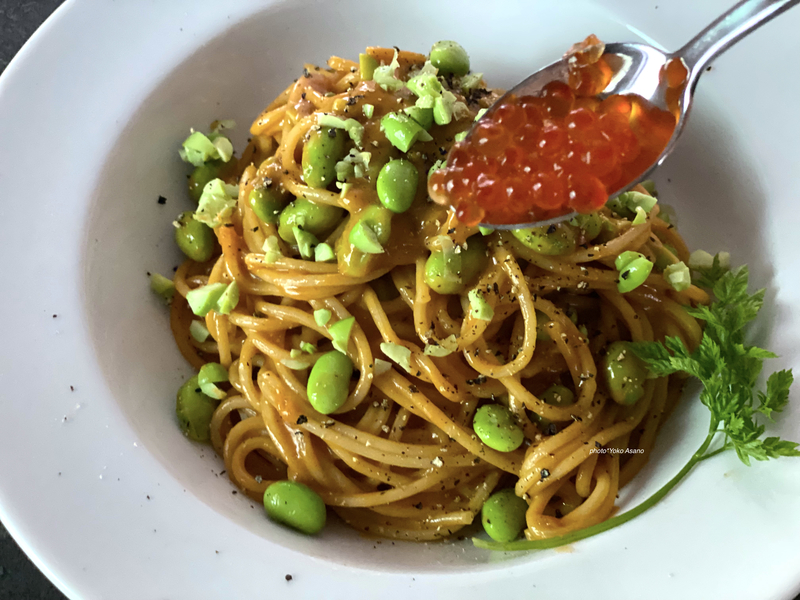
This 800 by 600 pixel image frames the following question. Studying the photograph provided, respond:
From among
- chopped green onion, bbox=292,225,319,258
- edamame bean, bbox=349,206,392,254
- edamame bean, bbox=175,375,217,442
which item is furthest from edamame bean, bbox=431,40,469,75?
edamame bean, bbox=175,375,217,442

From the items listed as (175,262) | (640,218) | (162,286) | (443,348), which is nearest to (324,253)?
(443,348)

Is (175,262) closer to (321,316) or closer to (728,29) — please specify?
(321,316)

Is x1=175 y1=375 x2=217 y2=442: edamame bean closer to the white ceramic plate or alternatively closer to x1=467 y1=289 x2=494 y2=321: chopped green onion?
the white ceramic plate

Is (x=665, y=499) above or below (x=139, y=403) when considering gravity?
below

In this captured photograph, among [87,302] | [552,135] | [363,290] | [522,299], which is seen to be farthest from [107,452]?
[552,135]

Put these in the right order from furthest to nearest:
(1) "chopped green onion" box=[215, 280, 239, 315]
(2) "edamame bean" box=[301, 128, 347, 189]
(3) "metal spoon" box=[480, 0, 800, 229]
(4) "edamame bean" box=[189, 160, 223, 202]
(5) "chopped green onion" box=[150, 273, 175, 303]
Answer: (4) "edamame bean" box=[189, 160, 223, 202] → (5) "chopped green onion" box=[150, 273, 175, 303] → (1) "chopped green onion" box=[215, 280, 239, 315] → (2) "edamame bean" box=[301, 128, 347, 189] → (3) "metal spoon" box=[480, 0, 800, 229]

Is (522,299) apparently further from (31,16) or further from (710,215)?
(31,16)

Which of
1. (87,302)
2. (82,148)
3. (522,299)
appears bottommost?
(522,299)
